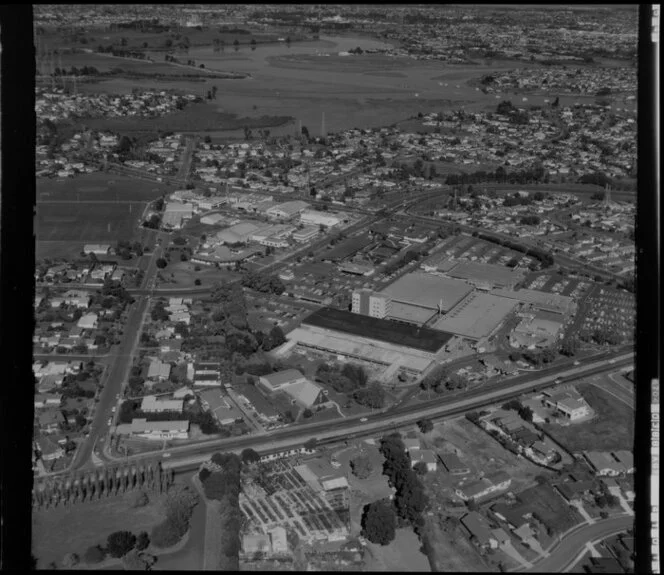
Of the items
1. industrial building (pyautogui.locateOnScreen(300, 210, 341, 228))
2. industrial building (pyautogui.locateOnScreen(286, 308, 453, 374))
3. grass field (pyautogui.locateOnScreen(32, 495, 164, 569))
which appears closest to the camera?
grass field (pyautogui.locateOnScreen(32, 495, 164, 569))

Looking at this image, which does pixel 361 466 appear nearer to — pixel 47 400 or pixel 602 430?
pixel 602 430

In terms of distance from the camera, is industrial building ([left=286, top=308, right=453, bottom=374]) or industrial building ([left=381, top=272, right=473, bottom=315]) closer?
industrial building ([left=286, top=308, right=453, bottom=374])

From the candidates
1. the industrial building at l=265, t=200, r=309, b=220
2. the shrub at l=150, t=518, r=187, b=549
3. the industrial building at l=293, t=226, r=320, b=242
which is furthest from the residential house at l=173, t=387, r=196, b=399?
the industrial building at l=265, t=200, r=309, b=220

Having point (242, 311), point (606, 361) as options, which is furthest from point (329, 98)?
point (606, 361)

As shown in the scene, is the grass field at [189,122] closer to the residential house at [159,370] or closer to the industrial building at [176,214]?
the industrial building at [176,214]

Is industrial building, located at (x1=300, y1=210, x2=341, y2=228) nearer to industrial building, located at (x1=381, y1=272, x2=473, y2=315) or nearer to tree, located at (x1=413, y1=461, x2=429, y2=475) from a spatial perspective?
industrial building, located at (x1=381, y1=272, x2=473, y2=315)

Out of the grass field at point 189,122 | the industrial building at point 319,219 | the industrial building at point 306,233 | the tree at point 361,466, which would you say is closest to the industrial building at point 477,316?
the tree at point 361,466
